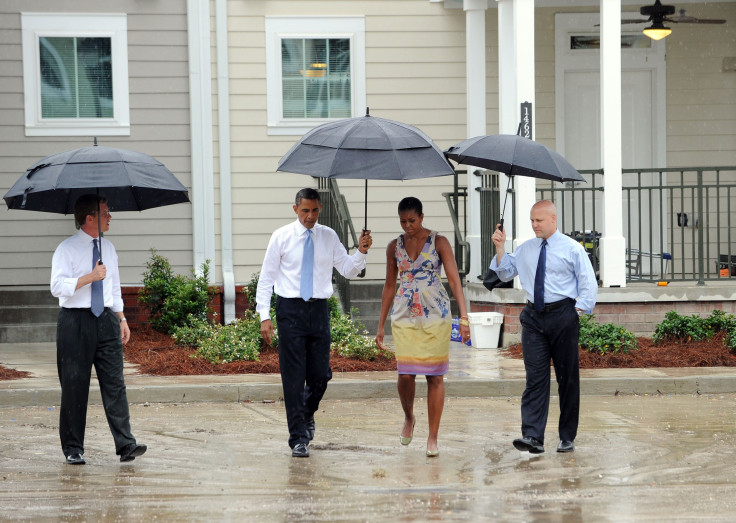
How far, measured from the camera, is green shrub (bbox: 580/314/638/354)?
12.0 meters

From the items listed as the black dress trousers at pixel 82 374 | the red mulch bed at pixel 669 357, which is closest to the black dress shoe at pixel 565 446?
the black dress trousers at pixel 82 374

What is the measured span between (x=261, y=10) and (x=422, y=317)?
27.4ft

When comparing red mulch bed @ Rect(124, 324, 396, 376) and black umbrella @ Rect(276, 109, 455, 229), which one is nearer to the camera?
black umbrella @ Rect(276, 109, 455, 229)

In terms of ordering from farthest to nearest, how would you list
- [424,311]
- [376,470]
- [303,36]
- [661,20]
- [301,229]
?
[303,36]
[661,20]
[301,229]
[424,311]
[376,470]

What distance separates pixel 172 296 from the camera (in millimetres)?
14414

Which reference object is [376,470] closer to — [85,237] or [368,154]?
[368,154]

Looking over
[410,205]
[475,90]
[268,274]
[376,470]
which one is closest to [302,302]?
[268,274]

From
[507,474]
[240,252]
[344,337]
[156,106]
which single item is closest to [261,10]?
[156,106]

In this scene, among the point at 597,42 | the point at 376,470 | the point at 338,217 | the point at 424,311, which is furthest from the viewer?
the point at 597,42

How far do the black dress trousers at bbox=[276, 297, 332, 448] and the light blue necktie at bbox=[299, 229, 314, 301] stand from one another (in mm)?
65

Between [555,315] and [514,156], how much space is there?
114 centimetres

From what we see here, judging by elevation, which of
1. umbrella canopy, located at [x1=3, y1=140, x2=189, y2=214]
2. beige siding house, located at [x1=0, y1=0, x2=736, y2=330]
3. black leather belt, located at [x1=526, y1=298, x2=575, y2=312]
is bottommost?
black leather belt, located at [x1=526, y1=298, x2=575, y2=312]

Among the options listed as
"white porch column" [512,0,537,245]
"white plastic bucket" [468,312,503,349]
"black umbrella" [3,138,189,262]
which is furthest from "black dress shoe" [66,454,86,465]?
"white porch column" [512,0,537,245]

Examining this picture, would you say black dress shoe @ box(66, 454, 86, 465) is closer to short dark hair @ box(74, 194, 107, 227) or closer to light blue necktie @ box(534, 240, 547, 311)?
short dark hair @ box(74, 194, 107, 227)
